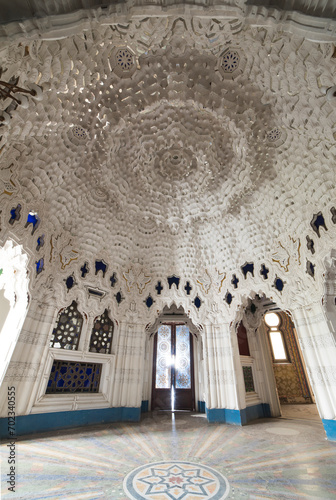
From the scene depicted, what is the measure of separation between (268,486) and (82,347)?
5.18 metres

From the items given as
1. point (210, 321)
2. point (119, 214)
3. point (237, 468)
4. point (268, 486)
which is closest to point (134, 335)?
point (210, 321)

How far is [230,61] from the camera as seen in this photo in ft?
13.3

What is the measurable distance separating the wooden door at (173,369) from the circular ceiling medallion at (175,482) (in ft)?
21.2

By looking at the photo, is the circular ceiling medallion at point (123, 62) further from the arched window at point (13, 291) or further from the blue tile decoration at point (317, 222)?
the blue tile decoration at point (317, 222)

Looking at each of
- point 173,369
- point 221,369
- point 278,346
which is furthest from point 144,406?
point 278,346

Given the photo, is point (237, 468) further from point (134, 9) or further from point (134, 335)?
point (134, 9)

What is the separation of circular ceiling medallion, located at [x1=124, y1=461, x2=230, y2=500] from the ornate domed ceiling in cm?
432

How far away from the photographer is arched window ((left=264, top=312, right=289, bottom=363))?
11.1 meters

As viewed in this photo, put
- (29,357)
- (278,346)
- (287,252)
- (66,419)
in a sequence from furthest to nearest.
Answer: (278,346) < (287,252) < (66,419) < (29,357)

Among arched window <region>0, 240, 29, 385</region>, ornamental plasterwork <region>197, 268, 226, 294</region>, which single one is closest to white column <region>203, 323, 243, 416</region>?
ornamental plasterwork <region>197, 268, 226, 294</region>

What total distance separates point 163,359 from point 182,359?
0.81m

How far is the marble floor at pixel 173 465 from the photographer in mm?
2443

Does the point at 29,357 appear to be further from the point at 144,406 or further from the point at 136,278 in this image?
the point at 144,406

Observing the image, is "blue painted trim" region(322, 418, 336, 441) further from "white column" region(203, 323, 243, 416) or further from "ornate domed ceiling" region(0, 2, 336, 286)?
"ornate domed ceiling" region(0, 2, 336, 286)
